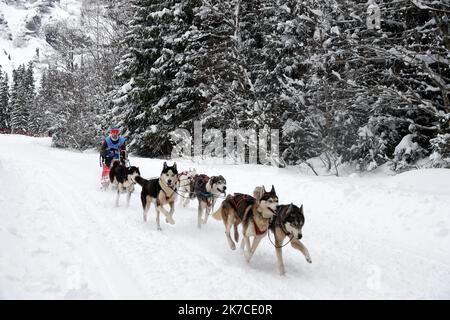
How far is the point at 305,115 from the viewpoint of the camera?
43.0 ft

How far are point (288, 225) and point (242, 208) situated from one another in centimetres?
102

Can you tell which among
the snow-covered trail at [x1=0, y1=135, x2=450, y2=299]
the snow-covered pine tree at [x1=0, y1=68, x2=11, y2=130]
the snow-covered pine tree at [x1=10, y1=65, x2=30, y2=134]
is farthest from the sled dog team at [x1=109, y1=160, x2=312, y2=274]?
the snow-covered pine tree at [x1=0, y1=68, x2=11, y2=130]

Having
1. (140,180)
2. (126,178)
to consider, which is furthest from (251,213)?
(126,178)

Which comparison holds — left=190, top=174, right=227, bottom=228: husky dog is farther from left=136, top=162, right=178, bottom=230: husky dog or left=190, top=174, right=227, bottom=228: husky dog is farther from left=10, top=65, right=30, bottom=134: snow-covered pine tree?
left=10, top=65, right=30, bottom=134: snow-covered pine tree

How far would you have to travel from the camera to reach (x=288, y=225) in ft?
15.2

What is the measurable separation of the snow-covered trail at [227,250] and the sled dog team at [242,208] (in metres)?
0.37

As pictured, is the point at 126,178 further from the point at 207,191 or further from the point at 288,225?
the point at 288,225

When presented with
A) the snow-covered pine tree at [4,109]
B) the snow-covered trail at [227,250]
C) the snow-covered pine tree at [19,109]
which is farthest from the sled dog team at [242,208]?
the snow-covered pine tree at [4,109]

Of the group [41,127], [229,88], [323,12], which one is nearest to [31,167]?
[229,88]

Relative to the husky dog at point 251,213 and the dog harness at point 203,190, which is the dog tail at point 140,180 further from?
the husky dog at point 251,213

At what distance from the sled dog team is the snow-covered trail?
37 cm

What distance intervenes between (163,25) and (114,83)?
10894mm

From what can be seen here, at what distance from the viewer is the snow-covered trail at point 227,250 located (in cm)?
432
